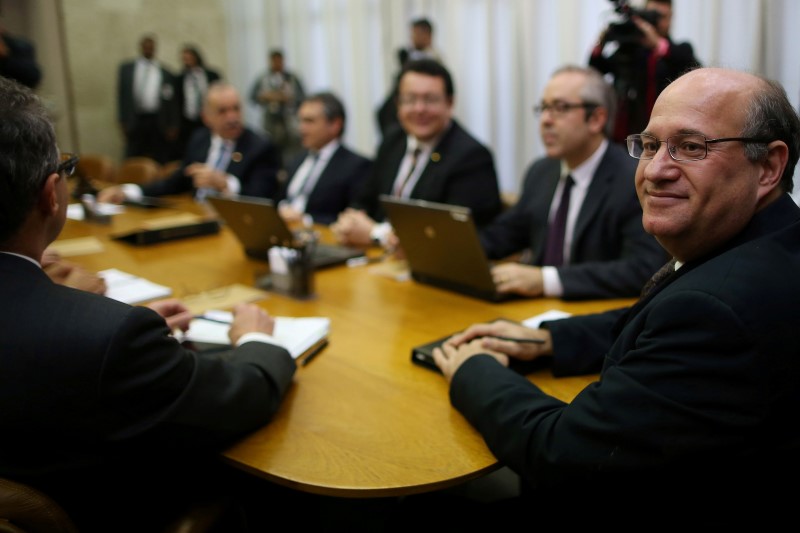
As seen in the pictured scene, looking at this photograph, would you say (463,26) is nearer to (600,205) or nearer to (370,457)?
(600,205)

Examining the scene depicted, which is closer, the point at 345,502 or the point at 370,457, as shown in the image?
the point at 370,457

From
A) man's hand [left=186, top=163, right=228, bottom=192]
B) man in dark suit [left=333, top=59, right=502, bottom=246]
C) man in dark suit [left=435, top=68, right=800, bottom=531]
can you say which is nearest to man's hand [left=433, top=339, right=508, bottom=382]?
man in dark suit [left=435, top=68, right=800, bottom=531]

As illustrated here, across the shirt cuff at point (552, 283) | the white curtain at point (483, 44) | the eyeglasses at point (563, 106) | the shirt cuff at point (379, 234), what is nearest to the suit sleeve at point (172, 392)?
the shirt cuff at point (552, 283)

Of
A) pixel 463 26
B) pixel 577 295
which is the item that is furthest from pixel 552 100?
pixel 463 26

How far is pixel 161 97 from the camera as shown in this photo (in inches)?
325

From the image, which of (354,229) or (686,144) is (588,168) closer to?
(354,229)

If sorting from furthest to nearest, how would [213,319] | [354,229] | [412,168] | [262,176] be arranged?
[262,176], [412,168], [354,229], [213,319]

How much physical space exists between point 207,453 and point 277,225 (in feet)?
4.14

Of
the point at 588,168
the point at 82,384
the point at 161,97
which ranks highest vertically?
the point at 161,97

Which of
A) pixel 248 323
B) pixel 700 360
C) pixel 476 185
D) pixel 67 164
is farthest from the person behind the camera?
pixel 476 185

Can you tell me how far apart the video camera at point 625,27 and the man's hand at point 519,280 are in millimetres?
1959

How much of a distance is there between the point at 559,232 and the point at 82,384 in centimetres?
175

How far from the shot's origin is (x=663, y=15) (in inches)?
150

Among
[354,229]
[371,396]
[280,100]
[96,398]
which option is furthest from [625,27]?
[280,100]
